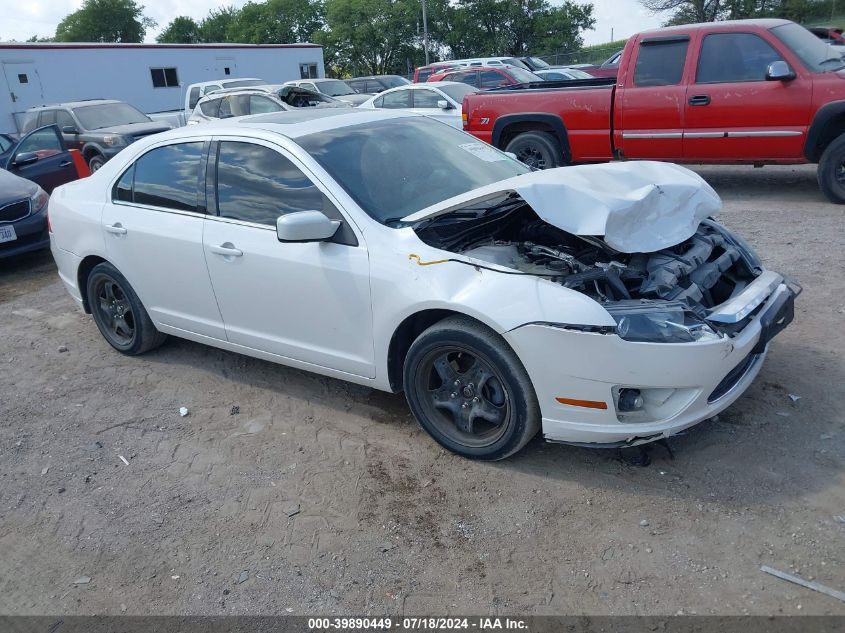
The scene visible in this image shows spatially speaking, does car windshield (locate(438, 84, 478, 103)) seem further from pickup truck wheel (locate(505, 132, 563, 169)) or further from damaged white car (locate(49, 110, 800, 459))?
damaged white car (locate(49, 110, 800, 459))

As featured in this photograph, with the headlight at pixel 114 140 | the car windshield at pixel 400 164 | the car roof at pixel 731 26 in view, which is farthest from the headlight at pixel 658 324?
the headlight at pixel 114 140

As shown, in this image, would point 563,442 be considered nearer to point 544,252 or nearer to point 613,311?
point 613,311

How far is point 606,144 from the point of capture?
30.2 ft

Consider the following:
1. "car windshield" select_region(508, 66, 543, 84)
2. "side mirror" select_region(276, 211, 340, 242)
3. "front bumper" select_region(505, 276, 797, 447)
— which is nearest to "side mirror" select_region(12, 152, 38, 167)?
"side mirror" select_region(276, 211, 340, 242)

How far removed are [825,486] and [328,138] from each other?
3195 millimetres

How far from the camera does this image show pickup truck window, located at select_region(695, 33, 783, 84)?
811cm

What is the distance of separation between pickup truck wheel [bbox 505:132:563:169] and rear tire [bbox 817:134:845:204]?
3092 mm

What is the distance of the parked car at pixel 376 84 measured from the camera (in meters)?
23.7

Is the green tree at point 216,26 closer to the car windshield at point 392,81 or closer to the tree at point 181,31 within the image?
the tree at point 181,31

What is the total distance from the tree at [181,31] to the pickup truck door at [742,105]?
2656 inches

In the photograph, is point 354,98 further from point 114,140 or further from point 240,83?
point 114,140

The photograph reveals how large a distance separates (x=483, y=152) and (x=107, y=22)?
68875 millimetres

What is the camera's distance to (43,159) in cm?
1089

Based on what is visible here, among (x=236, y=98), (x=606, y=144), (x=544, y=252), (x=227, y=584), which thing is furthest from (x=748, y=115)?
(x=236, y=98)
